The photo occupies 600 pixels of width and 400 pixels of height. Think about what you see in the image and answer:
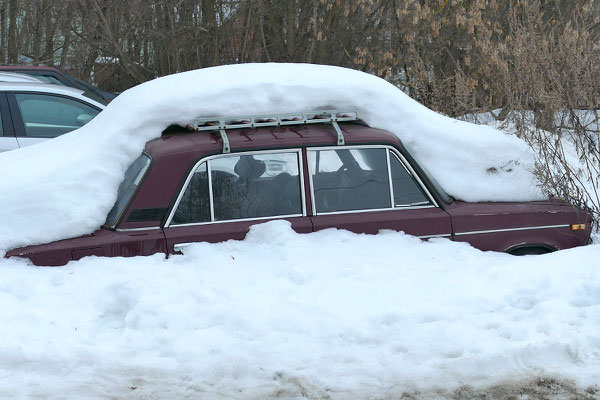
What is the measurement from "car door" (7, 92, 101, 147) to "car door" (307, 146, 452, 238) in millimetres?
4827

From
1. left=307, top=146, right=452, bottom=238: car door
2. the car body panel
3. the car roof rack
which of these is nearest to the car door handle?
the car roof rack

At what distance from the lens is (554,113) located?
24.3ft

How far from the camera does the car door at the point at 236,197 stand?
5.41 meters

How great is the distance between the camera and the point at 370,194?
5.75 metres

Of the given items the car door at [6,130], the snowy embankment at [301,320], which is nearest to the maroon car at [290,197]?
the snowy embankment at [301,320]

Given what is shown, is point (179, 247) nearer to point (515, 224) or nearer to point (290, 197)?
point (290, 197)

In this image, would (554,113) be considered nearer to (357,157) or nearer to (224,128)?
(357,157)

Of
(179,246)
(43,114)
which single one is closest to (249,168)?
(179,246)

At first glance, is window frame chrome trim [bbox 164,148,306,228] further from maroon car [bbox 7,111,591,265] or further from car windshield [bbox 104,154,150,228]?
car windshield [bbox 104,154,150,228]

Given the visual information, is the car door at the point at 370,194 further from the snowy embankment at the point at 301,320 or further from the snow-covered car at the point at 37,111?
the snow-covered car at the point at 37,111

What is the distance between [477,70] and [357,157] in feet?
27.2

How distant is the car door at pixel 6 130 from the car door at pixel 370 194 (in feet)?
15.9

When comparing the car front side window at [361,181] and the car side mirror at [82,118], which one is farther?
the car side mirror at [82,118]

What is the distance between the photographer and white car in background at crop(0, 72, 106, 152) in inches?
363
